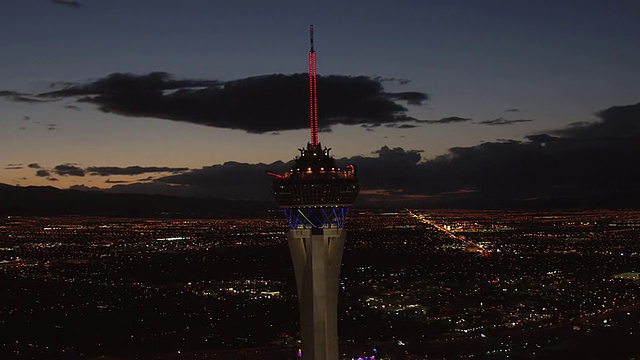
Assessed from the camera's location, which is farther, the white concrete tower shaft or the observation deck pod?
the observation deck pod

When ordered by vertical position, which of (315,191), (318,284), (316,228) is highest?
(315,191)

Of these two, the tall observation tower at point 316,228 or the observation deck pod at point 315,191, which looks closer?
the tall observation tower at point 316,228

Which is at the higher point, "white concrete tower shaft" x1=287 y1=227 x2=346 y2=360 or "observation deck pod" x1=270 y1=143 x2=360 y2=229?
"observation deck pod" x1=270 y1=143 x2=360 y2=229

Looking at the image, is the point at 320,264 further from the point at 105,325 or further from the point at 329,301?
the point at 105,325

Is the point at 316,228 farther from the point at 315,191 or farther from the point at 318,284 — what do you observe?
the point at 318,284

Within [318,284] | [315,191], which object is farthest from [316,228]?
[318,284]

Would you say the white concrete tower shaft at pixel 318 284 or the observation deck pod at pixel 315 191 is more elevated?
the observation deck pod at pixel 315 191
